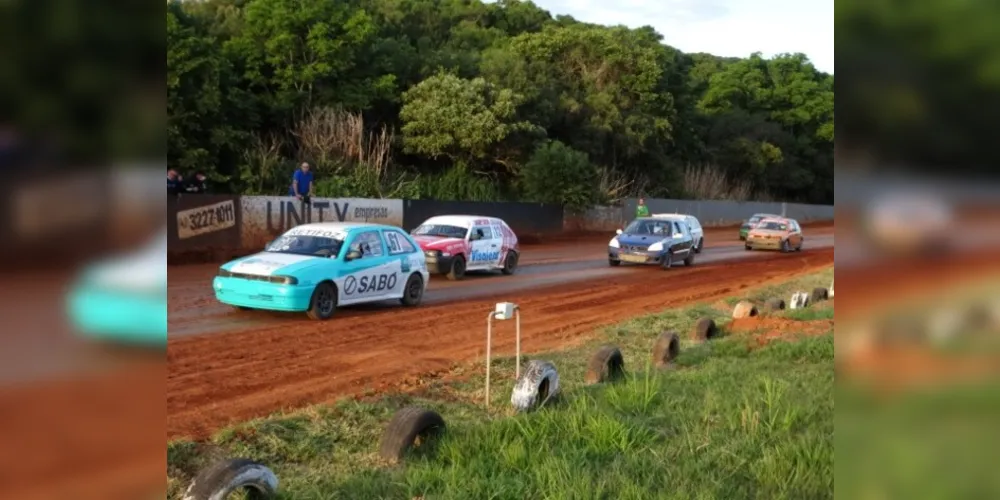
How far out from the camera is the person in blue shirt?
8.23 metres

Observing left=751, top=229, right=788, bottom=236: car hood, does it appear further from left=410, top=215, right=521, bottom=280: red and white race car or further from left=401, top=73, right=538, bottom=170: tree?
left=401, top=73, right=538, bottom=170: tree

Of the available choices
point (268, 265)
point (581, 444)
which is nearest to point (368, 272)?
point (268, 265)

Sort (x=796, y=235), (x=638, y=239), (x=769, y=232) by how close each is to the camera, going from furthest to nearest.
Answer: (x=769, y=232)
(x=796, y=235)
(x=638, y=239)

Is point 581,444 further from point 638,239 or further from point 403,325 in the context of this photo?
point 638,239

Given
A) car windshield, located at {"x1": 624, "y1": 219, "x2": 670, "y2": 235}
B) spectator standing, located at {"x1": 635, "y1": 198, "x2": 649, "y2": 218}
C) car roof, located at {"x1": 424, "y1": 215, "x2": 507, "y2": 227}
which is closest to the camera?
car roof, located at {"x1": 424, "y1": 215, "x2": 507, "y2": 227}

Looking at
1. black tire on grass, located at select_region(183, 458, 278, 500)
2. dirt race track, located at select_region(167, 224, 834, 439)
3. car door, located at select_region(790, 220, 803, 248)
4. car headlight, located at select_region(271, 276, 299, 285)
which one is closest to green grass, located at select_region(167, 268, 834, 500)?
black tire on grass, located at select_region(183, 458, 278, 500)

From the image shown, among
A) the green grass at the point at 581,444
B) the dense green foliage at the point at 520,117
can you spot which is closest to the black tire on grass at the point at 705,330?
the dense green foliage at the point at 520,117

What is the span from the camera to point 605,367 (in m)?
7.41

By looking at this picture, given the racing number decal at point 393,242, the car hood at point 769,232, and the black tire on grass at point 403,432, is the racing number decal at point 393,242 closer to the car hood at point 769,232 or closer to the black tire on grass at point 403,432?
the black tire on grass at point 403,432

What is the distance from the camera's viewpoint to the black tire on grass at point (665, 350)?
827 cm

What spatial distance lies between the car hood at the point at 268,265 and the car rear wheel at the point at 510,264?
252 cm

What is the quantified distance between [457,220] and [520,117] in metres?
1.32

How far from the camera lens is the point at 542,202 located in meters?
8.55

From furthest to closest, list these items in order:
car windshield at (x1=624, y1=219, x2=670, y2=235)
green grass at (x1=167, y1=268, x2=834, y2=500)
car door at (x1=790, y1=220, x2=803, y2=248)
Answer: car door at (x1=790, y1=220, x2=803, y2=248) < car windshield at (x1=624, y1=219, x2=670, y2=235) < green grass at (x1=167, y1=268, x2=834, y2=500)
